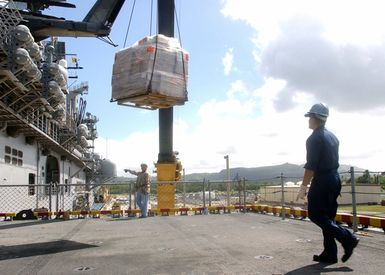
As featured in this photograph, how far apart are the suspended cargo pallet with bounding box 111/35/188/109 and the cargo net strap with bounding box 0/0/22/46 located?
10537 millimetres

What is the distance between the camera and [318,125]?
5.34m

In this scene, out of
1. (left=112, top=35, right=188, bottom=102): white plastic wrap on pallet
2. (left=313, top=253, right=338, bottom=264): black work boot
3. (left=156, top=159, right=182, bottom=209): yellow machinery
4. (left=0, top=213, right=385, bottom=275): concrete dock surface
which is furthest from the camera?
(left=156, top=159, right=182, bottom=209): yellow machinery

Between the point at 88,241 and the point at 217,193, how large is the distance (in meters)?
14.8

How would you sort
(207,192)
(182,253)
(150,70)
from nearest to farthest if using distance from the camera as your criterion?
1. (182,253)
2. (150,70)
3. (207,192)

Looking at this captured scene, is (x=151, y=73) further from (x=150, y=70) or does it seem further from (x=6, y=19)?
(x=6, y=19)

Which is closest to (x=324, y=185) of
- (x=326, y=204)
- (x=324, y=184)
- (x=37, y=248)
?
(x=324, y=184)

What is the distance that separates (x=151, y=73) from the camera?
8070 mm

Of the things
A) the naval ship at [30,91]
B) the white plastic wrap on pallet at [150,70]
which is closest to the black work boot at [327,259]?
the white plastic wrap on pallet at [150,70]

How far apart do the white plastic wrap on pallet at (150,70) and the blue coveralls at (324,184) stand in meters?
3.77

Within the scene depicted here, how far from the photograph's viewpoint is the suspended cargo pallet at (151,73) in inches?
318

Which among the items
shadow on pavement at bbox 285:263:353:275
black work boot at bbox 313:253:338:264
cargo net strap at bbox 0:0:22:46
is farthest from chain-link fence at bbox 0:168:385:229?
cargo net strap at bbox 0:0:22:46

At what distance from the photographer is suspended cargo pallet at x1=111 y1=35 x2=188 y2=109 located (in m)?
8.07

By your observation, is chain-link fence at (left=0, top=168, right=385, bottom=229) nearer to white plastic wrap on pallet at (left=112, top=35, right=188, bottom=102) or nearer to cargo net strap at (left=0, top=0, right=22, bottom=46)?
white plastic wrap on pallet at (left=112, top=35, right=188, bottom=102)

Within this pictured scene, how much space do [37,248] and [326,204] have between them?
450 cm
